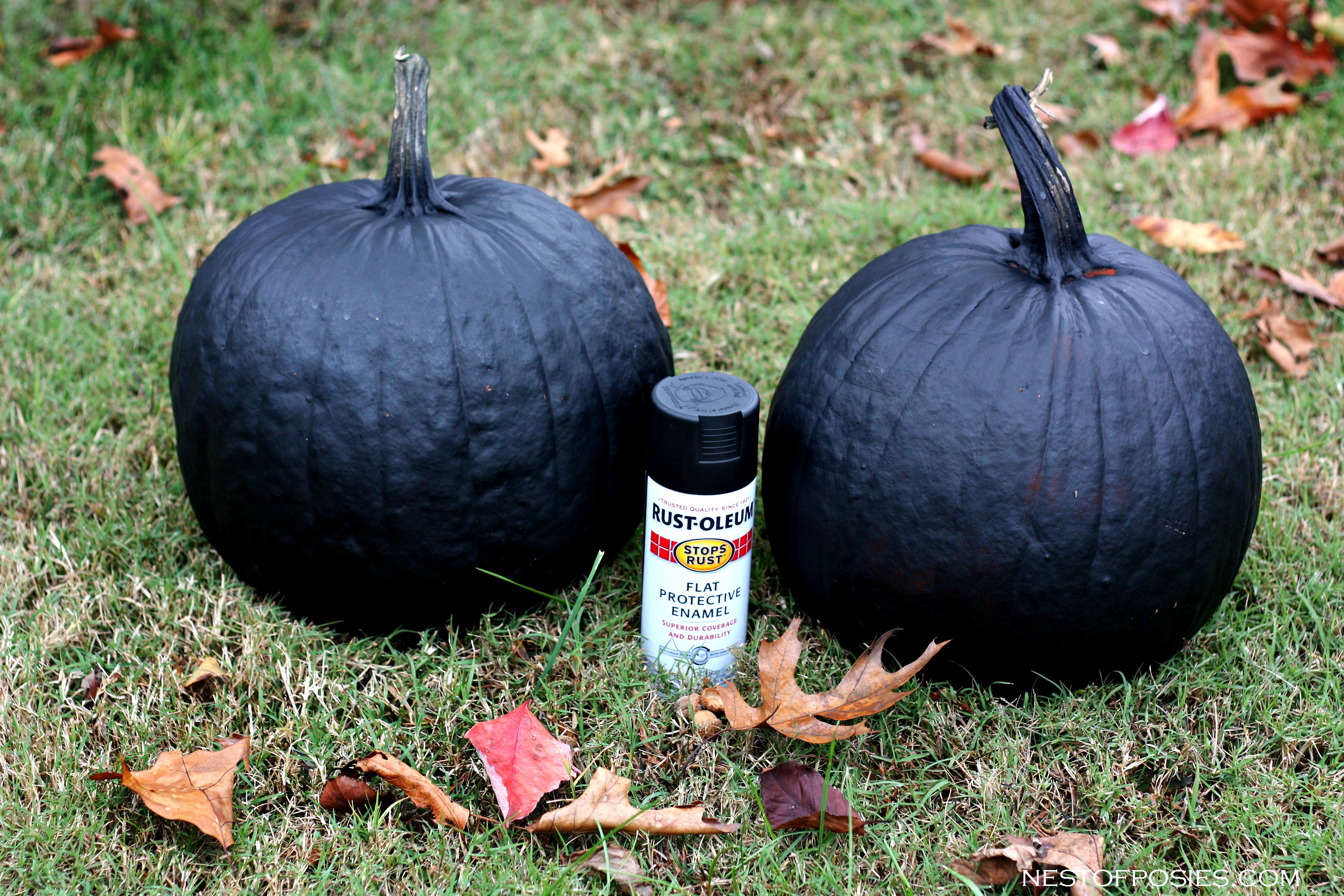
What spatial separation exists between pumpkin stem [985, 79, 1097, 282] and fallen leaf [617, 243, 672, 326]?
4.94 feet

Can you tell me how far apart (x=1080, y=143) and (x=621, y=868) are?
13.2 feet

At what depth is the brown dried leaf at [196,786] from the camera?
226 centimetres

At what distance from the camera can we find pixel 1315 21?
205 inches

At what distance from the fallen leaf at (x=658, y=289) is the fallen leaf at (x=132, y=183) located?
6.40 ft

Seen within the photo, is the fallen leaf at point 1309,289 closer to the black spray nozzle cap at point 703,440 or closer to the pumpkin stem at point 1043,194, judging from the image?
the pumpkin stem at point 1043,194

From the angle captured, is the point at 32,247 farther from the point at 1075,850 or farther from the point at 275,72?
the point at 1075,850

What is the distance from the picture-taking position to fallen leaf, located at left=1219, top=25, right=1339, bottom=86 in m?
5.09

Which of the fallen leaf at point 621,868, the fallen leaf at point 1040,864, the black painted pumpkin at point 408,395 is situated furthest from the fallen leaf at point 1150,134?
the fallen leaf at point 621,868

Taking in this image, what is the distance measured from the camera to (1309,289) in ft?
13.2

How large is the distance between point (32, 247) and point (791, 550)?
11.4 feet

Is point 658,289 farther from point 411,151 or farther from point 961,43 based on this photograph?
point 961,43

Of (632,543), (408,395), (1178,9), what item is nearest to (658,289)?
(632,543)

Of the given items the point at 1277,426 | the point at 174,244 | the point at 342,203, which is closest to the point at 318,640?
the point at 342,203

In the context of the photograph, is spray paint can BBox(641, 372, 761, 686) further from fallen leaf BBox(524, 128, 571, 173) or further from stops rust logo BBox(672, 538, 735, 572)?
fallen leaf BBox(524, 128, 571, 173)
